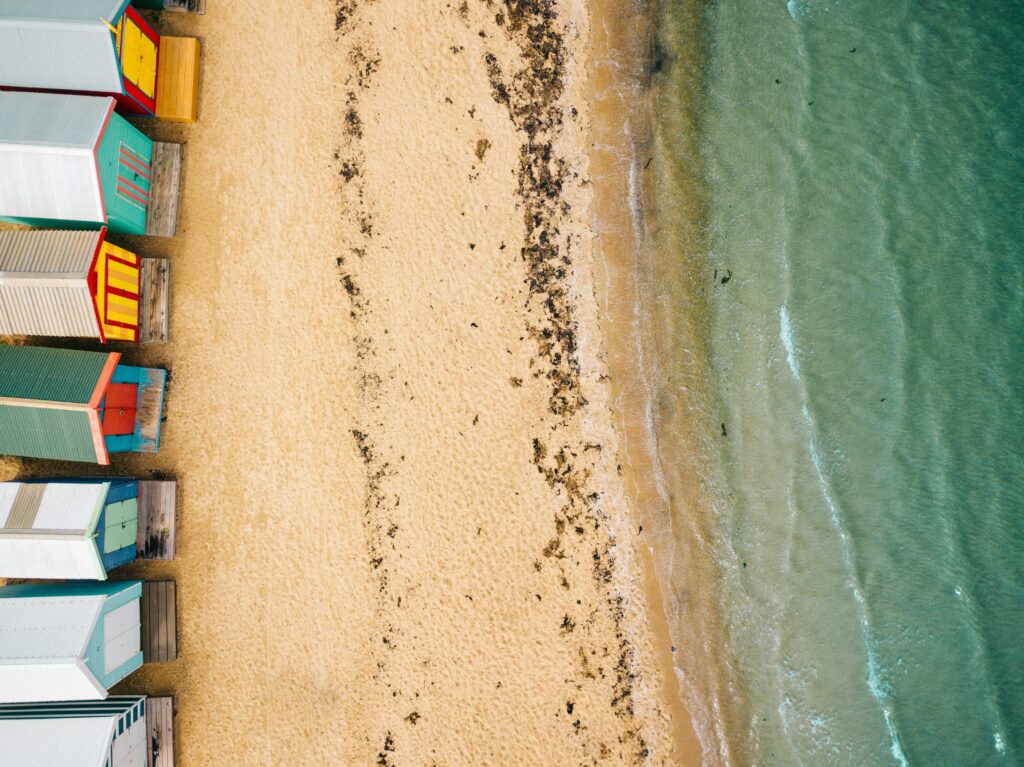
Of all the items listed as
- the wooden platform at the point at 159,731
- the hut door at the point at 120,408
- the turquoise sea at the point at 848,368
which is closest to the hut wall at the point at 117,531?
the hut door at the point at 120,408

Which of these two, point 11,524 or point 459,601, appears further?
point 459,601

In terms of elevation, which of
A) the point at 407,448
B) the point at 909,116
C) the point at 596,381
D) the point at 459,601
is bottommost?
the point at 459,601

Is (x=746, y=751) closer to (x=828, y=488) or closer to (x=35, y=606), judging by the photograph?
(x=828, y=488)

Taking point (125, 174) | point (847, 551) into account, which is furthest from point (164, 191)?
point (847, 551)

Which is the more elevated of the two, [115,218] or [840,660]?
[115,218]

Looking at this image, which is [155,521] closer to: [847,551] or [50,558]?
[50,558]

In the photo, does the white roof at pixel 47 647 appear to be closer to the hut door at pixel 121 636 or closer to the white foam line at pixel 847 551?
the hut door at pixel 121 636

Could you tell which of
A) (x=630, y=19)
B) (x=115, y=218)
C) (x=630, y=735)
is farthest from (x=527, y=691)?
(x=630, y=19)
